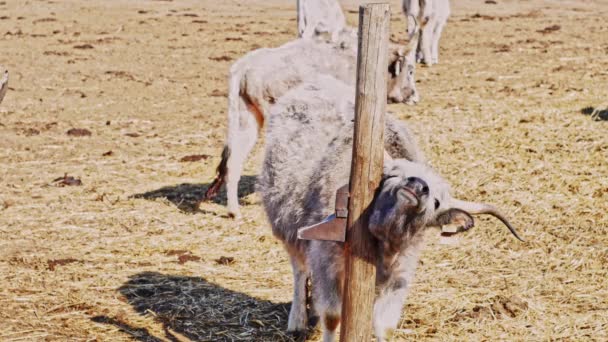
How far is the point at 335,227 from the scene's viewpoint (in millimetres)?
3779

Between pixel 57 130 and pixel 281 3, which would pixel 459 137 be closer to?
pixel 57 130

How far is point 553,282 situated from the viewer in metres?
6.14

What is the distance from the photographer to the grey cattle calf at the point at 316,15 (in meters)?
12.1

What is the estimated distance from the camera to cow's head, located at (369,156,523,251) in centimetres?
367

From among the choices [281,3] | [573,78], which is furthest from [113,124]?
[281,3]

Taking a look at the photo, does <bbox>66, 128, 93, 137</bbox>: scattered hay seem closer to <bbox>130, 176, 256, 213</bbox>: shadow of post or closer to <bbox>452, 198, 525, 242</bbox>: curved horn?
<bbox>130, 176, 256, 213</bbox>: shadow of post

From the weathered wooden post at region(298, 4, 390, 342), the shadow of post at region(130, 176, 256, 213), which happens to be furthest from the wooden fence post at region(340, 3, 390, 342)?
the shadow of post at region(130, 176, 256, 213)

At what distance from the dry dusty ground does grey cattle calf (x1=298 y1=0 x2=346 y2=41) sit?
5.07ft

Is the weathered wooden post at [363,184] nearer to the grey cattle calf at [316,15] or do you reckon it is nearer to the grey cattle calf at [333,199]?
the grey cattle calf at [333,199]

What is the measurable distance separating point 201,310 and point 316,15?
7.28 meters

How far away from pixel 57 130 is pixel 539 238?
6.70 m

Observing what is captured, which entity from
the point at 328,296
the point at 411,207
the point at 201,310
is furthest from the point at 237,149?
the point at 411,207

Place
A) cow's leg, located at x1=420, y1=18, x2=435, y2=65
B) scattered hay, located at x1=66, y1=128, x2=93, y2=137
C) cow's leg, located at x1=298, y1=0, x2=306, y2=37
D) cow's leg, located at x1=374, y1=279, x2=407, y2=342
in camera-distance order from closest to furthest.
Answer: cow's leg, located at x1=374, y1=279, x2=407, y2=342
scattered hay, located at x1=66, y1=128, x2=93, y2=137
cow's leg, located at x1=298, y1=0, x2=306, y2=37
cow's leg, located at x1=420, y1=18, x2=435, y2=65

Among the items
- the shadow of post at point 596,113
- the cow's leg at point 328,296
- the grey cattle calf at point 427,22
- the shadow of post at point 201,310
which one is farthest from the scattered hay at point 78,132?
the grey cattle calf at point 427,22
